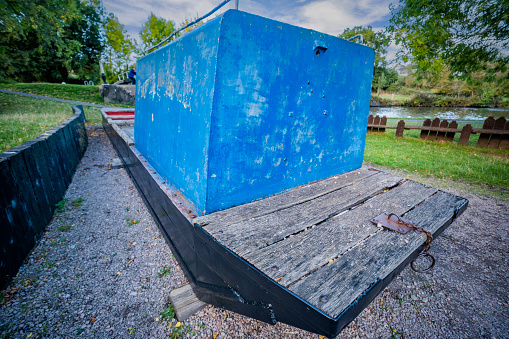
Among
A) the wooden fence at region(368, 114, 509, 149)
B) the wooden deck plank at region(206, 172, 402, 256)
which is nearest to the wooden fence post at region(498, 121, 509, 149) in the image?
the wooden fence at region(368, 114, 509, 149)

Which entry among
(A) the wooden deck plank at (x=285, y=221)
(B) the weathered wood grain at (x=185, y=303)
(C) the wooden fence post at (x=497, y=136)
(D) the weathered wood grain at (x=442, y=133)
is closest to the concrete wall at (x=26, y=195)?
(B) the weathered wood grain at (x=185, y=303)

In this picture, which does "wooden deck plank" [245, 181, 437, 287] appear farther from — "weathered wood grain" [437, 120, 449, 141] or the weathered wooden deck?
"weathered wood grain" [437, 120, 449, 141]

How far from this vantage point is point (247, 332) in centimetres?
204

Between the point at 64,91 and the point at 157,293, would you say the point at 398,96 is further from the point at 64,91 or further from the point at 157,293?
the point at 157,293

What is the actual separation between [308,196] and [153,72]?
305cm

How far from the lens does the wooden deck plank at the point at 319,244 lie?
1401 mm

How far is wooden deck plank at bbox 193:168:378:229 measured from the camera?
1994 mm

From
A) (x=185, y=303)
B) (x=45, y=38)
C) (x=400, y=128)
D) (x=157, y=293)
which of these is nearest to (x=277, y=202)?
(x=185, y=303)

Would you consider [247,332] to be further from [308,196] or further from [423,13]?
[423,13]

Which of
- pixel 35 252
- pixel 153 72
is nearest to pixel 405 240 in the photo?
pixel 153 72

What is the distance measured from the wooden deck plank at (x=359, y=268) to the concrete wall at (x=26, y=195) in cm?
320

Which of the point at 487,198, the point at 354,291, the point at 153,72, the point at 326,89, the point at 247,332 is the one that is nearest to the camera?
the point at 354,291

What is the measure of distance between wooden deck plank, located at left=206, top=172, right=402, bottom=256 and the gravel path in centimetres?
101

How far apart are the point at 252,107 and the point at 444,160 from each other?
24.7ft
